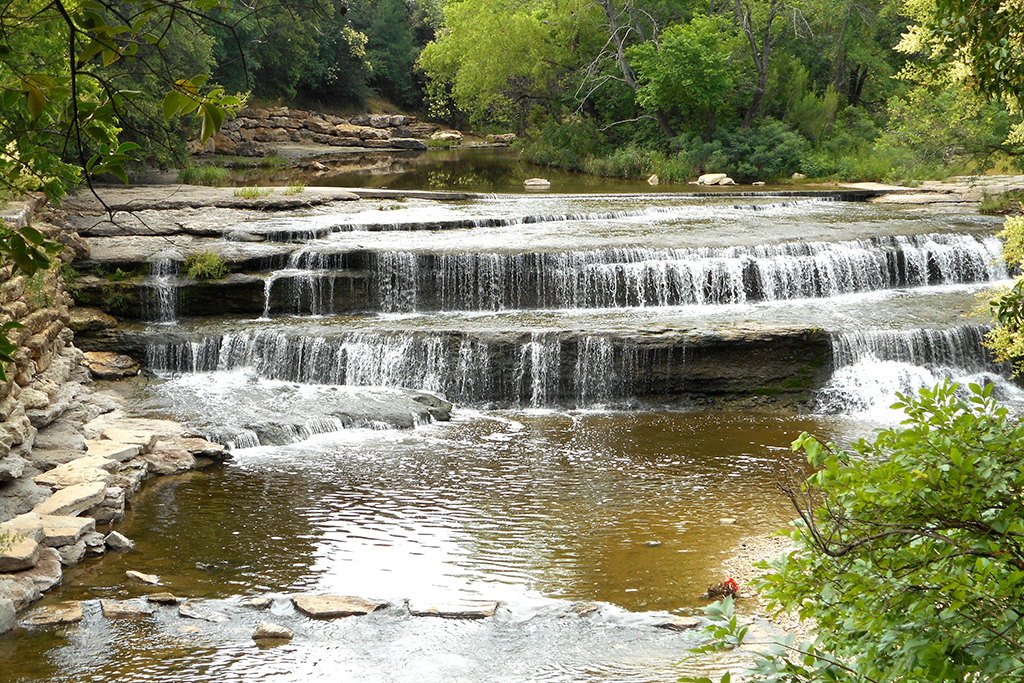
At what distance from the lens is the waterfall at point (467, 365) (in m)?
12.6

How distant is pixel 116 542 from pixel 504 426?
494 cm

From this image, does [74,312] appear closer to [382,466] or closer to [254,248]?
[254,248]

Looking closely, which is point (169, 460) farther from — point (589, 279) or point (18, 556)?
point (589, 279)

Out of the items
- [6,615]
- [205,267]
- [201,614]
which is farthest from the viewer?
[205,267]

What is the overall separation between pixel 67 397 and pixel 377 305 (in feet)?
16.5

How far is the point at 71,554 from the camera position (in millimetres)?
7469

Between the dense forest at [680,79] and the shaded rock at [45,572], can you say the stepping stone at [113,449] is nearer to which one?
the shaded rock at [45,572]

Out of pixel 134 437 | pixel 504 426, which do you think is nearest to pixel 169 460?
pixel 134 437

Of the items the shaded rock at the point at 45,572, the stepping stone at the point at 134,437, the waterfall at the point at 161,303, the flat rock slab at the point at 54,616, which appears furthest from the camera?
the waterfall at the point at 161,303

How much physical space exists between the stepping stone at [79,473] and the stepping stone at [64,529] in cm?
72

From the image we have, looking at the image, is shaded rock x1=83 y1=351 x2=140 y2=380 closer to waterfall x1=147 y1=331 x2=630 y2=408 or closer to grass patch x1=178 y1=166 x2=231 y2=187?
waterfall x1=147 y1=331 x2=630 y2=408

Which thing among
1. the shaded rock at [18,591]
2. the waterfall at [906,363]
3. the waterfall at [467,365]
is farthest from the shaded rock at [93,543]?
the waterfall at [906,363]

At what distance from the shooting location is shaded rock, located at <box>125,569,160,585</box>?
714 cm

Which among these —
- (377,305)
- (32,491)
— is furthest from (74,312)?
(32,491)
